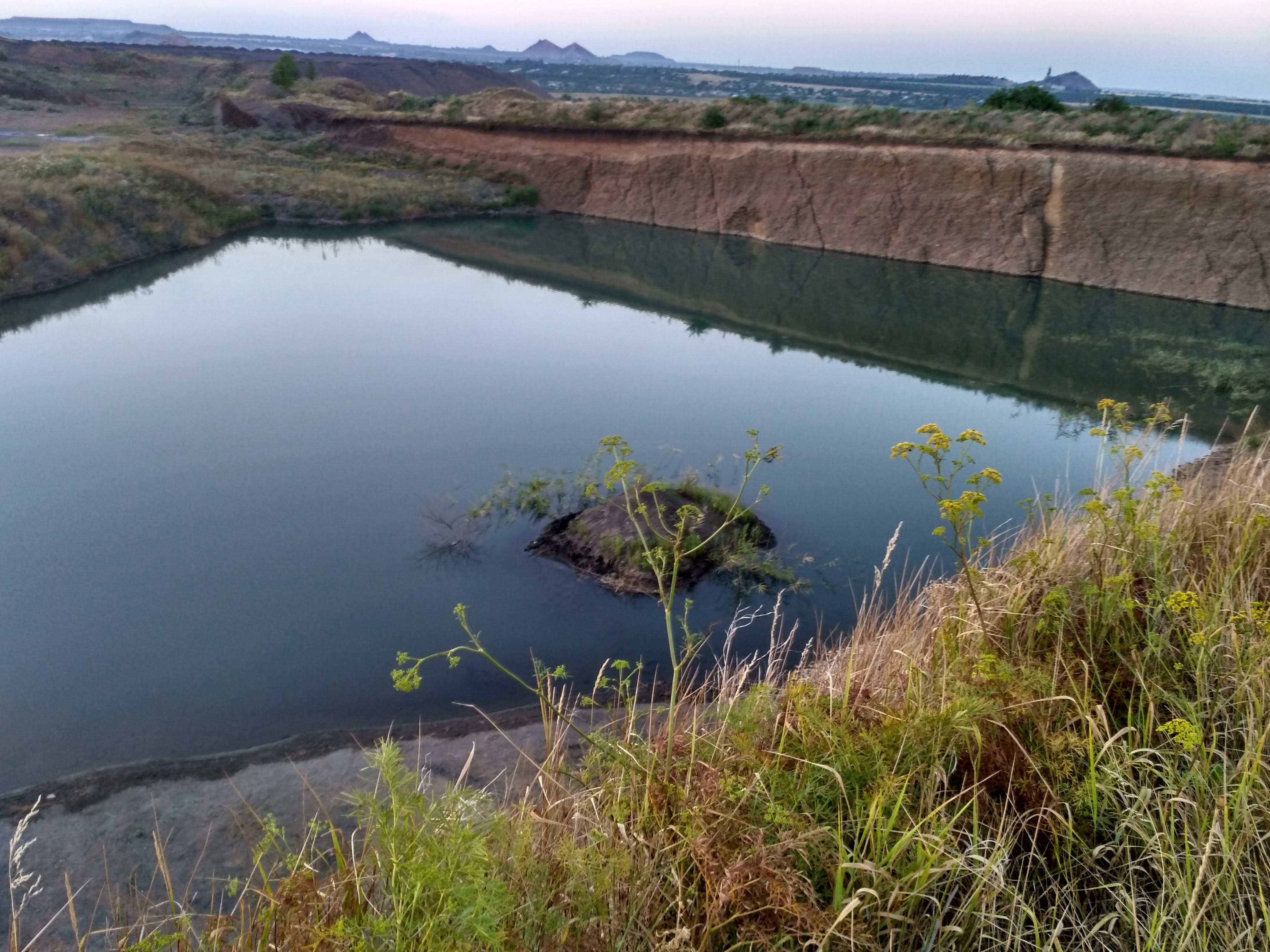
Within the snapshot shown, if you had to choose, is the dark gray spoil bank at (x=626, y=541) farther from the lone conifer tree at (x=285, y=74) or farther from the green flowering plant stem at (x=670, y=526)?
the lone conifer tree at (x=285, y=74)

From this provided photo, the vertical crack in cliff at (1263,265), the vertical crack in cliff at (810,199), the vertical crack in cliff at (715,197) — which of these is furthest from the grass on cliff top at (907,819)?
the vertical crack in cliff at (715,197)

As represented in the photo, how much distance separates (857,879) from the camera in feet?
7.49

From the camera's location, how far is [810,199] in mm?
19531

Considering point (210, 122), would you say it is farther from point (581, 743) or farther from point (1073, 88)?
point (1073, 88)

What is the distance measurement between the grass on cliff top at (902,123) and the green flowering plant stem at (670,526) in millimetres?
13346

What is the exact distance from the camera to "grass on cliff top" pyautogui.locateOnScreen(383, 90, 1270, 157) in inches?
680

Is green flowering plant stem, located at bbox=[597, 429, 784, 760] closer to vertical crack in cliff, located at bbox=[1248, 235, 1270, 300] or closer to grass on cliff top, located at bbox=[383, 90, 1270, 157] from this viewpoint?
vertical crack in cliff, located at bbox=[1248, 235, 1270, 300]

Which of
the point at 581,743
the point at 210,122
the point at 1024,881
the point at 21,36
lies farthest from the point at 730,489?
the point at 21,36

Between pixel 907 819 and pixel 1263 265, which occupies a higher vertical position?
pixel 907 819

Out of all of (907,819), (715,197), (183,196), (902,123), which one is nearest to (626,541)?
(907,819)

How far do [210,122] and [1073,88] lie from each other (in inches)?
5338

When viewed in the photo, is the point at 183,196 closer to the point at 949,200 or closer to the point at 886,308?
the point at 886,308

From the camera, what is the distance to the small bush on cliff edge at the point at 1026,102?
24.6 metres

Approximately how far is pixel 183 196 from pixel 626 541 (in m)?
15.1
